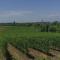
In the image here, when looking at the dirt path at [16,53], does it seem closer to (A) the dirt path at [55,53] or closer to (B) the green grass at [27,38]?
(B) the green grass at [27,38]

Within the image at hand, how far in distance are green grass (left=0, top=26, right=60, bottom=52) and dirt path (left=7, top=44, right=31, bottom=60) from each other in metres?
0.06

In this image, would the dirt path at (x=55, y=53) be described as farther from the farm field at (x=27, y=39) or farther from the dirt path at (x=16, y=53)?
the dirt path at (x=16, y=53)

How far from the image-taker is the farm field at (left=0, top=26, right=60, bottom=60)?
2955 millimetres

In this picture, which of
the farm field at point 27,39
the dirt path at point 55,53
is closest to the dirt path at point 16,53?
the farm field at point 27,39

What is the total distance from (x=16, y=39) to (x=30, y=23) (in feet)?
0.93

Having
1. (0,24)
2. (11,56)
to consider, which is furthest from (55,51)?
(0,24)

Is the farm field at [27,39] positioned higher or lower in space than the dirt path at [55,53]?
higher

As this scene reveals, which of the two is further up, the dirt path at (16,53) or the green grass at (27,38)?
the green grass at (27,38)

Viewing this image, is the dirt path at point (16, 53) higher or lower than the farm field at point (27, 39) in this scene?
lower

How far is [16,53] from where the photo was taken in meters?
2.90

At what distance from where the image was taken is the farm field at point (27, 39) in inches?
116

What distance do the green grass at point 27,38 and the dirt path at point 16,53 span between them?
59 millimetres

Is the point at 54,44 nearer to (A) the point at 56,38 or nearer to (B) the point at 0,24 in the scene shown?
(A) the point at 56,38

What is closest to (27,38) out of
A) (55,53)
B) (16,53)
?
(16,53)
